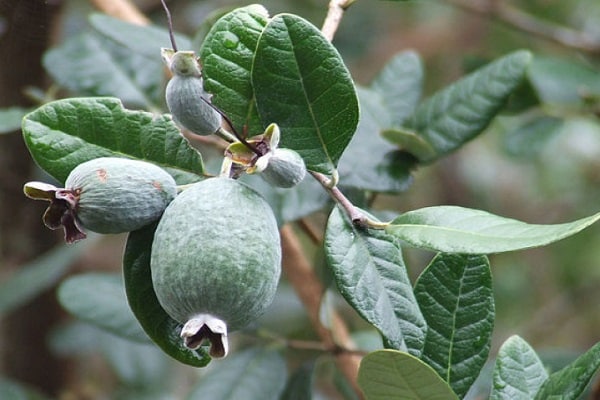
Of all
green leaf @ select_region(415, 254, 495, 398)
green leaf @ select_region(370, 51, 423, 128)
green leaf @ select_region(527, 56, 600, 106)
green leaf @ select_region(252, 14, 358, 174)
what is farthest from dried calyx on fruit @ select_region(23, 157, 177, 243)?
green leaf @ select_region(527, 56, 600, 106)

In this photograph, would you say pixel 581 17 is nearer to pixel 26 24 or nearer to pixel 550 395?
pixel 26 24

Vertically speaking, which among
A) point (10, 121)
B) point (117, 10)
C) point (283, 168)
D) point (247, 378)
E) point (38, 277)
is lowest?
point (38, 277)

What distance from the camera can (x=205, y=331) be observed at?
0.56m

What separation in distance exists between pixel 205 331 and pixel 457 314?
0.24 meters

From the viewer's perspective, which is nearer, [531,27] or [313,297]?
[313,297]

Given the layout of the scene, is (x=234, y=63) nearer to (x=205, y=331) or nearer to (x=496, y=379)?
(x=205, y=331)

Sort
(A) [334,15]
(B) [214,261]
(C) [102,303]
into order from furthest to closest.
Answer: (C) [102,303] < (A) [334,15] < (B) [214,261]

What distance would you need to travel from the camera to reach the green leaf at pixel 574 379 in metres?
0.62

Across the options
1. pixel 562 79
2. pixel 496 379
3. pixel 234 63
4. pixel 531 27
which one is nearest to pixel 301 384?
pixel 496 379

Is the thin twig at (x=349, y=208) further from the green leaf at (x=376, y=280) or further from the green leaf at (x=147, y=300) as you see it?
the green leaf at (x=147, y=300)

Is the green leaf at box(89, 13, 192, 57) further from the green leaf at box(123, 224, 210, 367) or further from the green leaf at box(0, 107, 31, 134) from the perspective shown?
the green leaf at box(123, 224, 210, 367)

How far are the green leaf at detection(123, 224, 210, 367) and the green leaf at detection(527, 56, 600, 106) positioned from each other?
95cm

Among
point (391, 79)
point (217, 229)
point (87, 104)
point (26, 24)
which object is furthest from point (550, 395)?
point (26, 24)

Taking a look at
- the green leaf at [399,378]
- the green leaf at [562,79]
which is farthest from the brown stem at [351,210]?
the green leaf at [562,79]
